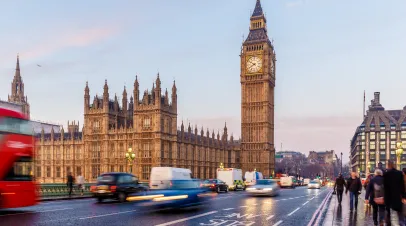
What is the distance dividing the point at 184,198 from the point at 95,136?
2405 inches

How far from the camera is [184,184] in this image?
68.6 ft

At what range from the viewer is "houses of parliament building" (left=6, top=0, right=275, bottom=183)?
Answer: 74.9 m

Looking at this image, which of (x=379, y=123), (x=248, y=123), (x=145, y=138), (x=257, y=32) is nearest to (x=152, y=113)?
(x=145, y=138)

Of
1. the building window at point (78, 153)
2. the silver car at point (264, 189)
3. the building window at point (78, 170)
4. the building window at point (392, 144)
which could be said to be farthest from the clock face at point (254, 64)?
the silver car at point (264, 189)

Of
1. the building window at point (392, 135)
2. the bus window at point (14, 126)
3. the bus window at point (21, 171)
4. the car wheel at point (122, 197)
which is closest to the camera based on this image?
the bus window at point (14, 126)

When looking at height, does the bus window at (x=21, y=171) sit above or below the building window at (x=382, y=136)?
above

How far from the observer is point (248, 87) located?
106188 millimetres

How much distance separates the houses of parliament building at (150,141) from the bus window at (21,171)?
54009mm

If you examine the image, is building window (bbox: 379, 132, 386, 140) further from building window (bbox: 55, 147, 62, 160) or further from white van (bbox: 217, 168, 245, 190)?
building window (bbox: 55, 147, 62, 160)

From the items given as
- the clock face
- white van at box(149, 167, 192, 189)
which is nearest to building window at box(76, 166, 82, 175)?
the clock face

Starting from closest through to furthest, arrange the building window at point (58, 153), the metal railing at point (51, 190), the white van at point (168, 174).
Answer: the white van at point (168, 174) < the metal railing at point (51, 190) < the building window at point (58, 153)

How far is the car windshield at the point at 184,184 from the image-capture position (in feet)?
66.0

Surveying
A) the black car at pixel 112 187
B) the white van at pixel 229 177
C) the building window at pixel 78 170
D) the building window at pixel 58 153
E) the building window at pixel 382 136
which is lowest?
the building window at pixel 78 170

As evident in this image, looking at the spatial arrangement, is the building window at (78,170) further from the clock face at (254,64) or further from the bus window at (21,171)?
the bus window at (21,171)
